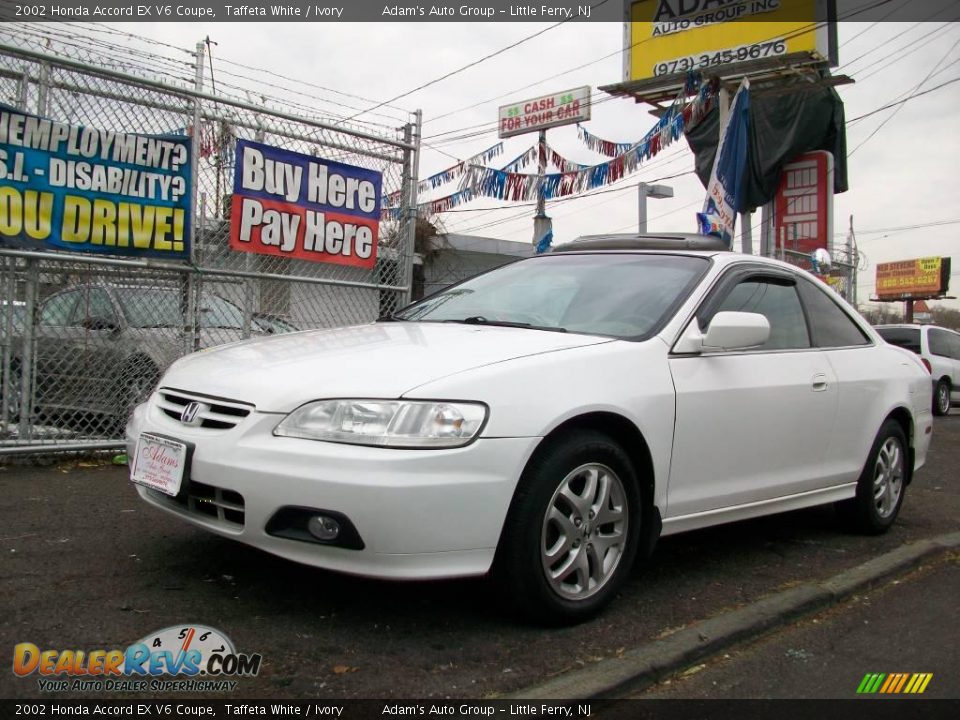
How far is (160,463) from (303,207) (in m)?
3.59

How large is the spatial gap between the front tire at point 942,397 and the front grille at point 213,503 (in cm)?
1483

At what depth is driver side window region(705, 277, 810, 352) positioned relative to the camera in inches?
163

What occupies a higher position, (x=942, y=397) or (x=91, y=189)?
(x=91, y=189)

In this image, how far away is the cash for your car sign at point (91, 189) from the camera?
5.05 meters

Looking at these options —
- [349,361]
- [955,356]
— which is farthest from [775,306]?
[955,356]

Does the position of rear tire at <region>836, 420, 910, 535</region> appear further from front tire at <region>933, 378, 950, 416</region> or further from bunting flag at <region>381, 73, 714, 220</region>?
front tire at <region>933, 378, 950, 416</region>

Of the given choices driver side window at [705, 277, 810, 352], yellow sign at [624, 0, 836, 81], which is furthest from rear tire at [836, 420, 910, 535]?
yellow sign at [624, 0, 836, 81]

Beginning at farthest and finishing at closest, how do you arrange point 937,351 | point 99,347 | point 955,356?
point 955,356 → point 937,351 → point 99,347

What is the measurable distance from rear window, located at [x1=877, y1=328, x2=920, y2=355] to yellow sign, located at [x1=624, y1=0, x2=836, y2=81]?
523 centimetres

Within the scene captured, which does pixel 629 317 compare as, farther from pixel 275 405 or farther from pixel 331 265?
pixel 331 265

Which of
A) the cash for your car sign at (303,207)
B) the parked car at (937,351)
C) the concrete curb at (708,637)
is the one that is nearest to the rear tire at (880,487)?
the concrete curb at (708,637)

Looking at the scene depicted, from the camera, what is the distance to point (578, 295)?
400cm

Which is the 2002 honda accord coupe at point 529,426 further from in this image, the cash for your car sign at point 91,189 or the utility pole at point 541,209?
the utility pole at point 541,209
